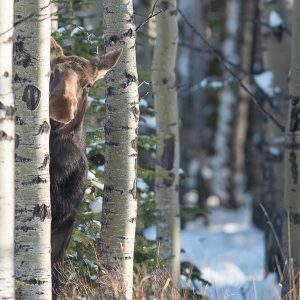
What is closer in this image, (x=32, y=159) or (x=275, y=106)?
(x=32, y=159)

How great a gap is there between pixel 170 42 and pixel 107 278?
370 centimetres

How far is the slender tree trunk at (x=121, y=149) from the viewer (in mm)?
6312

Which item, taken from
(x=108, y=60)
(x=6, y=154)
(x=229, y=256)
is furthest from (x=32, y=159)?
(x=229, y=256)

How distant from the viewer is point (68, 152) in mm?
6465

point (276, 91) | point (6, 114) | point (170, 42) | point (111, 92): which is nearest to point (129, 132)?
point (111, 92)

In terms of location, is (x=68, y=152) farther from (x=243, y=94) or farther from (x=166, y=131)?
(x=243, y=94)

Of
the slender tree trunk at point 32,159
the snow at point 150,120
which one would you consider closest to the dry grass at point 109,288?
the slender tree trunk at point 32,159

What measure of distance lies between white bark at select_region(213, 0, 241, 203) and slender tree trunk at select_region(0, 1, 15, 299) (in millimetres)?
18389

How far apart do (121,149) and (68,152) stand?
421mm

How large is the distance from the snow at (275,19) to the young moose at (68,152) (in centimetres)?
641

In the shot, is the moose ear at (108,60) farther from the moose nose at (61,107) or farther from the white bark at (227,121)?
the white bark at (227,121)

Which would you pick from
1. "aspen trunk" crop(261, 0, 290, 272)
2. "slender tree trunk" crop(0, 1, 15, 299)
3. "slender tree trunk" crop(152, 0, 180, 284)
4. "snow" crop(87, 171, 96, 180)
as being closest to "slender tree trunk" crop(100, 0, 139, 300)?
"snow" crop(87, 171, 96, 180)

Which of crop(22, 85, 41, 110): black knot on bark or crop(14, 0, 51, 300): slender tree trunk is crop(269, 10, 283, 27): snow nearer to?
crop(14, 0, 51, 300): slender tree trunk

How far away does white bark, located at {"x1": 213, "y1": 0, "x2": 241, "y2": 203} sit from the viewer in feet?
75.6
